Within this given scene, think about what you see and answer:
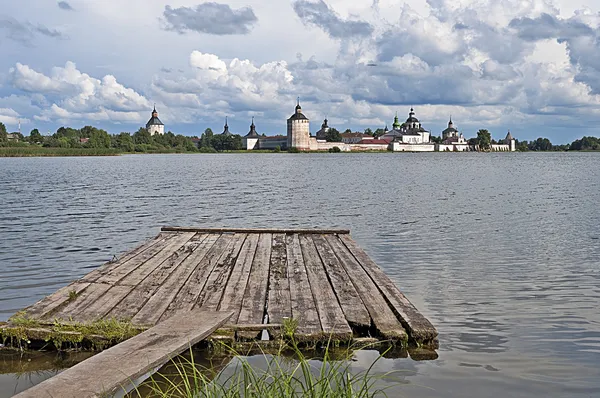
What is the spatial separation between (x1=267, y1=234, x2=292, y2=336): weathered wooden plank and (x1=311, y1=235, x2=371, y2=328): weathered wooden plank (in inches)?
18.8

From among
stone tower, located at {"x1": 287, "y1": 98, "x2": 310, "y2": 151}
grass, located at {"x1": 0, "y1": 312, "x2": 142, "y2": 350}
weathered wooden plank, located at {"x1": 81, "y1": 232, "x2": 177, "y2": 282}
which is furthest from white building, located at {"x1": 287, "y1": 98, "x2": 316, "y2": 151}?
grass, located at {"x1": 0, "y1": 312, "x2": 142, "y2": 350}

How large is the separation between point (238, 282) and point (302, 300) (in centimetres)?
98

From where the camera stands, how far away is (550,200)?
22000mm

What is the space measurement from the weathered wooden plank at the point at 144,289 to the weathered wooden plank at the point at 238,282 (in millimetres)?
713

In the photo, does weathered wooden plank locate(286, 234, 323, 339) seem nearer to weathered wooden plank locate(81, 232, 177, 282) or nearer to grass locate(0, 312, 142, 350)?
grass locate(0, 312, 142, 350)

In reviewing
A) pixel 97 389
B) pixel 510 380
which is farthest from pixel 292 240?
pixel 97 389

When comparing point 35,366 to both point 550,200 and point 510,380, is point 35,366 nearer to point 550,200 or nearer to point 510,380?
point 510,380

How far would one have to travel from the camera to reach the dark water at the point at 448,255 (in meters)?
4.85

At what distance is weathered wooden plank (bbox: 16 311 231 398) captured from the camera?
353 cm

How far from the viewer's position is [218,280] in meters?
6.49

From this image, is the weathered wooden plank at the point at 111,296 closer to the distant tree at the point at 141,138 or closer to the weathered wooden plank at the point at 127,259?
the weathered wooden plank at the point at 127,259

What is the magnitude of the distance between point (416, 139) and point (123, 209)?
15196 centimetres

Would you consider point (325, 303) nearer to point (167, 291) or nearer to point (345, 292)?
point (345, 292)

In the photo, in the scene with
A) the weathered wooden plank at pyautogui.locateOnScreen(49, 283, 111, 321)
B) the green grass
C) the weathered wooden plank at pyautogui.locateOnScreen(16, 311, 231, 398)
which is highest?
the green grass
